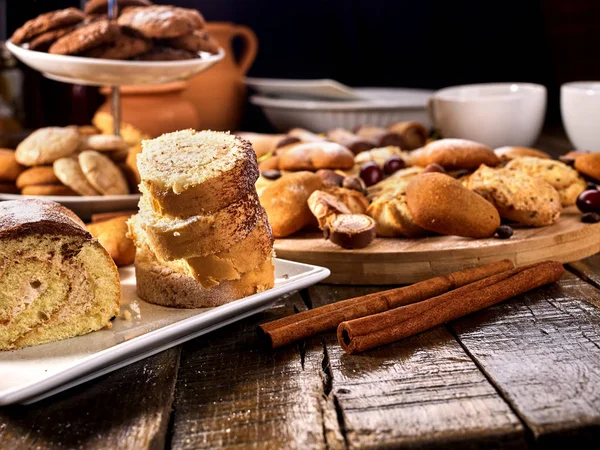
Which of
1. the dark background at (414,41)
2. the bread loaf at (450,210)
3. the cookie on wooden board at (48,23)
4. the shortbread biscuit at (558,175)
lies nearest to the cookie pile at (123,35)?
the cookie on wooden board at (48,23)

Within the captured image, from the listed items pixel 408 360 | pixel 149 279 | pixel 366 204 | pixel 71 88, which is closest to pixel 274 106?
pixel 71 88

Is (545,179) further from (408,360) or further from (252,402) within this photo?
(252,402)

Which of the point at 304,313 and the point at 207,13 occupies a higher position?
the point at 304,313

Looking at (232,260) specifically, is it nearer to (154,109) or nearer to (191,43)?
(191,43)

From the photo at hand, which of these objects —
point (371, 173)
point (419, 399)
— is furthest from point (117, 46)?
point (419, 399)

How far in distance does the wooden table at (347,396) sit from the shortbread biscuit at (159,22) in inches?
38.7

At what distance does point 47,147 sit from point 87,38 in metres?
0.29

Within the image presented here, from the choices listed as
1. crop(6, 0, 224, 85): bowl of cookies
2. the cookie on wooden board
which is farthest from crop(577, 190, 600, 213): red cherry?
the cookie on wooden board

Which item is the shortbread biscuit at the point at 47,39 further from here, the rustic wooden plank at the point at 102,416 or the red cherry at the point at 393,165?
the rustic wooden plank at the point at 102,416

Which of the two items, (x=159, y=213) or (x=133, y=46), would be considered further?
(x=133, y=46)

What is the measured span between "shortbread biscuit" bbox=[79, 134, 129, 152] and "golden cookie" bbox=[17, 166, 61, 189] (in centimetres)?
11

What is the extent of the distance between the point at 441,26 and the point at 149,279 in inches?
112

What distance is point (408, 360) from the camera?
113cm

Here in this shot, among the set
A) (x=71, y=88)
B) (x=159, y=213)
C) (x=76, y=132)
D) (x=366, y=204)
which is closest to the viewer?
(x=159, y=213)
